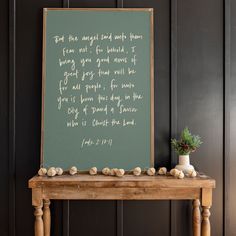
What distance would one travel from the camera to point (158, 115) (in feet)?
9.78

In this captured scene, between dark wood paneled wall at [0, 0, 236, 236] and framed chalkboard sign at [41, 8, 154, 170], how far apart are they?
109 mm

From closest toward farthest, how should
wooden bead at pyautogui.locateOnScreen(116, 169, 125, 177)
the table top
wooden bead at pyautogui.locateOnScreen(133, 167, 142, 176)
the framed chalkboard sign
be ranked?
the table top → wooden bead at pyautogui.locateOnScreen(116, 169, 125, 177) → wooden bead at pyautogui.locateOnScreen(133, 167, 142, 176) → the framed chalkboard sign

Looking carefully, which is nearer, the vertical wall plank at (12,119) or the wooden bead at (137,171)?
the wooden bead at (137,171)

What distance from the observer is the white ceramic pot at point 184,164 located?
2.74m

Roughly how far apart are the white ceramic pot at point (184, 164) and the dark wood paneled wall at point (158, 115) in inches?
6.8

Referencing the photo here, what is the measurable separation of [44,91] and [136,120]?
813 mm

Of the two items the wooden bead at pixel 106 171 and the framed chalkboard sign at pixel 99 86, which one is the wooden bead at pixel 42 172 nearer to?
the framed chalkboard sign at pixel 99 86

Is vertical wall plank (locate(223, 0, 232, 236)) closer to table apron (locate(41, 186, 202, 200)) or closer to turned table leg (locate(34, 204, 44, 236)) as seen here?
table apron (locate(41, 186, 202, 200))

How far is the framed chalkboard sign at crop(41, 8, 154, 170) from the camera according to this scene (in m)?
2.91

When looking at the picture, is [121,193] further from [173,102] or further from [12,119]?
[12,119]

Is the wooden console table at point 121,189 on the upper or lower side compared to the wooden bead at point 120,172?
lower

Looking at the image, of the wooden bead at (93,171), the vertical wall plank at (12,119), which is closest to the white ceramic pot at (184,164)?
the wooden bead at (93,171)

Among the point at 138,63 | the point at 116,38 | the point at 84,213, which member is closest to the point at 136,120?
the point at 138,63

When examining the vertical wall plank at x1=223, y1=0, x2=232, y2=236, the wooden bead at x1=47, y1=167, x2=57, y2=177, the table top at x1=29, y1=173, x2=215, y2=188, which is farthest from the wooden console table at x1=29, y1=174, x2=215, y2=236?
the vertical wall plank at x1=223, y1=0, x2=232, y2=236
